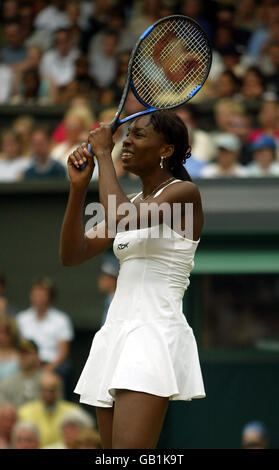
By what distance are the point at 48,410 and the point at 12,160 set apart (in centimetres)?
268

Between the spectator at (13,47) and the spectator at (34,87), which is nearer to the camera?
the spectator at (34,87)

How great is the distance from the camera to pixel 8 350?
7887 mm

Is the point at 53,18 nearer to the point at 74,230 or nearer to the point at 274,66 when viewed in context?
the point at 274,66

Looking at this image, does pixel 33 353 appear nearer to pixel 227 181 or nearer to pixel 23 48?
pixel 227 181

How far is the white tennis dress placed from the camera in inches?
151

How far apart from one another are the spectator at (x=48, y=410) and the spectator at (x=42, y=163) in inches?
78.2

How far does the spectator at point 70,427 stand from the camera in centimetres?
695

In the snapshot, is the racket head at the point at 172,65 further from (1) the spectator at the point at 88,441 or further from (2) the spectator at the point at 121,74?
(2) the spectator at the point at 121,74

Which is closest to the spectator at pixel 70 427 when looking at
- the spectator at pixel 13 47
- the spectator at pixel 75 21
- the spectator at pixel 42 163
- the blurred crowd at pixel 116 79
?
the blurred crowd at pixel 116 79

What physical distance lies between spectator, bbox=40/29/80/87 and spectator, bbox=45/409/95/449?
4.11 metres

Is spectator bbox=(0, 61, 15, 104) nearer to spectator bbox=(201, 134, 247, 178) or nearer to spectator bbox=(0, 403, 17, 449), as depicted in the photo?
spectator bbox=(201, 134, 247, 178)

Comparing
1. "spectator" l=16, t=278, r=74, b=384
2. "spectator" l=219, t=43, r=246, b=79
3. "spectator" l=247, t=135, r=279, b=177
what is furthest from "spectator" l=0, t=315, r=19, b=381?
"spectator" l=219, t=43, r=246, b=79

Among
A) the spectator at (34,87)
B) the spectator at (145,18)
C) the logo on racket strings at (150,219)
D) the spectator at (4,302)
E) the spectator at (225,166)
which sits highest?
the spectator at (145,18)

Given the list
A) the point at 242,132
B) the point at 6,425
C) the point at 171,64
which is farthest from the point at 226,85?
the point at 171,64
